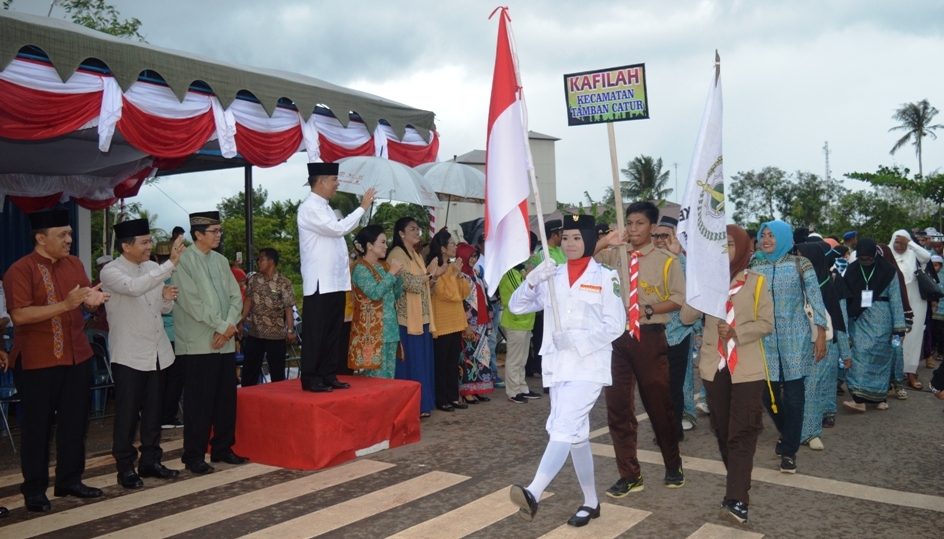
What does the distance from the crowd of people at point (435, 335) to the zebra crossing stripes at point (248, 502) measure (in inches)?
34.3

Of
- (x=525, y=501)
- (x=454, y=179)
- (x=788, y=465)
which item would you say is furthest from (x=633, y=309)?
(x=454, y=179)

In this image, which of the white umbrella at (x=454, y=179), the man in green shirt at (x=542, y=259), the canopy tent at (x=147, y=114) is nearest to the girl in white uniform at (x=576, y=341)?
the man in green shirt at (x=542, y=259)

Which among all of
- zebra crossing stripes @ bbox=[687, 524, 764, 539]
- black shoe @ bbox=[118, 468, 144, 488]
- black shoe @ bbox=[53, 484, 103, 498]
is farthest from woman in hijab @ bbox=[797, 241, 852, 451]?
black shoe @ bbox=[53, 484, 103, 498]

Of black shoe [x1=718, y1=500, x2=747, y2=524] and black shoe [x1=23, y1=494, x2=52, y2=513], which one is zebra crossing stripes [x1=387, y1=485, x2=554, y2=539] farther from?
black shoe [x1=23, y1=494, x2=52, y2=513]

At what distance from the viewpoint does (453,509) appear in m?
5.16

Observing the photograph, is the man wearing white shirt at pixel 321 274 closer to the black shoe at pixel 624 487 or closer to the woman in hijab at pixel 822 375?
the black shoe at pixel 624 487

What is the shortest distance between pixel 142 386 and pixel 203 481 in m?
0.86

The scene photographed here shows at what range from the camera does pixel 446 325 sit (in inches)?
351

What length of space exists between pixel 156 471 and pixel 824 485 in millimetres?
5012

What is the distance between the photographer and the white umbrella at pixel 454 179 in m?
9.78

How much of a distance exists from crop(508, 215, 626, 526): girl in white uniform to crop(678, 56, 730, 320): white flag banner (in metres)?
0.48

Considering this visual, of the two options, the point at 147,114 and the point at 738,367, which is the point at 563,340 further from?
the point at 147,114

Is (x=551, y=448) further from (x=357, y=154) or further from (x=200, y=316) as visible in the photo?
(x=357, y=154)

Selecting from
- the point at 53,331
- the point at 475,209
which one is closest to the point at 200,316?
the point at 53,331
